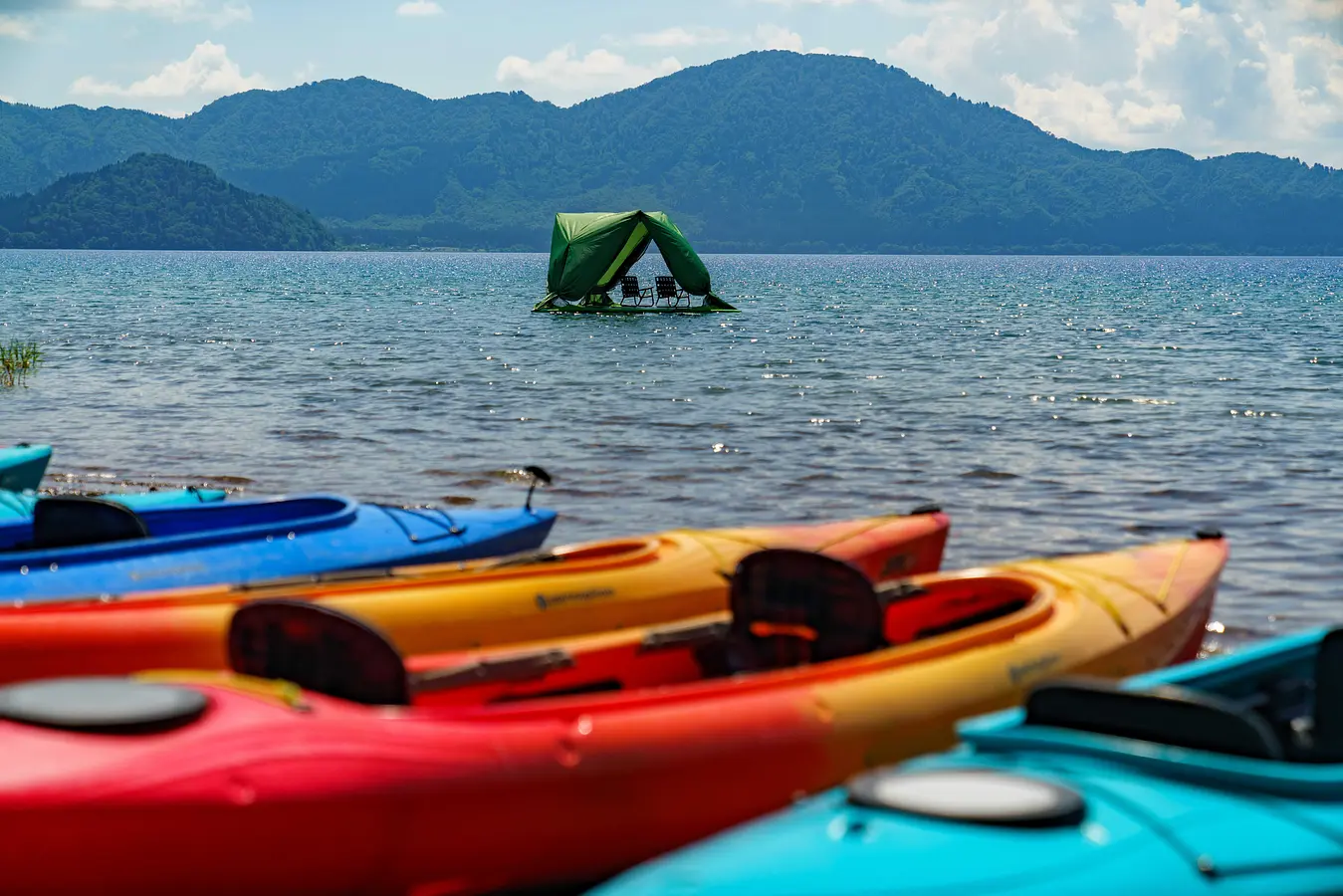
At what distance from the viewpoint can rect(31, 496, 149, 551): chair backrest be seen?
32.1 ft

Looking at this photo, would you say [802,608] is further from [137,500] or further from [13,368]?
[13,368]

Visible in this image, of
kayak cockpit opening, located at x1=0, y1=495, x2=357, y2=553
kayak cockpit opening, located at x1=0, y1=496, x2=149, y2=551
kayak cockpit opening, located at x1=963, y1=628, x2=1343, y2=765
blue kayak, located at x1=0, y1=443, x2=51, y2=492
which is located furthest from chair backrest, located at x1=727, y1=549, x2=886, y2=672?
blue kayak, located at x1=0, y1=443, x2=51, y2=492

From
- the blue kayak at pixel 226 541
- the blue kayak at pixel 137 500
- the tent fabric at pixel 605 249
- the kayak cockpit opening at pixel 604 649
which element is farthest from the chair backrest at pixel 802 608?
the tent fabric at pixel 605 249

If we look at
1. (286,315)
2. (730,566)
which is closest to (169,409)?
(730,566)

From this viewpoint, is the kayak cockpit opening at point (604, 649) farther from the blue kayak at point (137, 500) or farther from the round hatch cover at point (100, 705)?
Answer: the blue kayak at point (137, 500)

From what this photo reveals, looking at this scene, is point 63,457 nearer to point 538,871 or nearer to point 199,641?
point 199,641

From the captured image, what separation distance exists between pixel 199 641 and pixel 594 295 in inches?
1830

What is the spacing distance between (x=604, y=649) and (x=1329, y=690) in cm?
316

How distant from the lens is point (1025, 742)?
512 centimetres

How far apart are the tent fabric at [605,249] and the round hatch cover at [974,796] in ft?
134

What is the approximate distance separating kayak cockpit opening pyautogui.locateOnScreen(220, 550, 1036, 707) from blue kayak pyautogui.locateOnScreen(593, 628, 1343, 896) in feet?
5.63

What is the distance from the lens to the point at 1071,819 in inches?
176

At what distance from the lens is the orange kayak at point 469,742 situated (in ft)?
17.0

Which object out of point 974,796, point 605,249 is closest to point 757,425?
point 974,796
